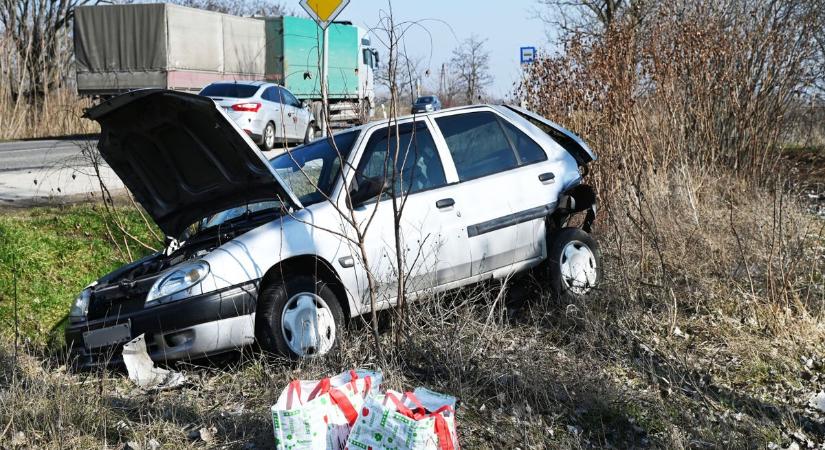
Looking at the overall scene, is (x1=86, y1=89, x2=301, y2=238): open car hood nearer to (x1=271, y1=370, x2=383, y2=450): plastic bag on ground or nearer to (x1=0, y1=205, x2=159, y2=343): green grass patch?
(x1=0, y1=205, x2=159, y2=343): green grass patch

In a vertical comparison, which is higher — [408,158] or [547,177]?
[408,158]

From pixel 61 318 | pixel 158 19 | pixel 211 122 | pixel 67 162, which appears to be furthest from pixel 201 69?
pixel 211 122

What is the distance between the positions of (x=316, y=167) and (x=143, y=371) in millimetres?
1968

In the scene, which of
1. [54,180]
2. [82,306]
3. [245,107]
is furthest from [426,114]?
[245,107]

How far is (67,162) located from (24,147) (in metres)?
9.96

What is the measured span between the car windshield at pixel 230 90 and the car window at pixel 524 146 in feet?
43.3

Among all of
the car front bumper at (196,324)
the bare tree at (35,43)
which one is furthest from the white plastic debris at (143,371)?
the bare tree at (35,43)

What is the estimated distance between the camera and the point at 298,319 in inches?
234

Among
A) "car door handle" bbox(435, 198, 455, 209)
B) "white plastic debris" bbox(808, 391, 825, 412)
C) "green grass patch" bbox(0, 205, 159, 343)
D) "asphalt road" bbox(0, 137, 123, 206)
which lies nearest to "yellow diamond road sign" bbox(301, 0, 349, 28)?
"car door handle" bbox(435, 198, 455, 209)

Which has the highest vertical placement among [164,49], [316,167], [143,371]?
[164,49]

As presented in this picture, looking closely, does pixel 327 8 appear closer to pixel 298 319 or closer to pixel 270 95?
pixel 298 319

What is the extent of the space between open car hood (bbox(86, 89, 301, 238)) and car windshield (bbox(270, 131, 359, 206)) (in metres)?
0.39

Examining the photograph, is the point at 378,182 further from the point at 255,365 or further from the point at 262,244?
the point at 255,365

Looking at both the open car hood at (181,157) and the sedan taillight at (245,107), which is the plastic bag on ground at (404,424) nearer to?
the open car hood at (181,157)
